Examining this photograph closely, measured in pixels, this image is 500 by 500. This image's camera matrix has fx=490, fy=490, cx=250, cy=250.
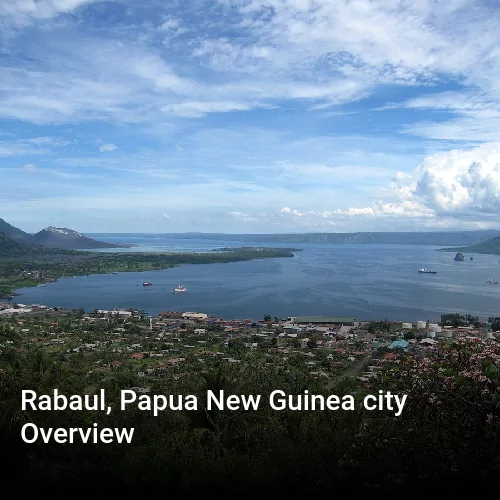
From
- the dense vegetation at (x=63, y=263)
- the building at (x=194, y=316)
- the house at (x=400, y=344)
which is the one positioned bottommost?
the building at (x=194, y=316)

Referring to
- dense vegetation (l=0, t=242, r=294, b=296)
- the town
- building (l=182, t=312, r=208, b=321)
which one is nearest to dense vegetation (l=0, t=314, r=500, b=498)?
the town

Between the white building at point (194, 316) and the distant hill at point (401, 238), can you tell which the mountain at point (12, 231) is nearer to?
the distant hill at point (401, 238)

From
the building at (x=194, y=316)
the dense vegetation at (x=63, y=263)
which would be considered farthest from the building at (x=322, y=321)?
the dense vegetation at (x=63, y=263)

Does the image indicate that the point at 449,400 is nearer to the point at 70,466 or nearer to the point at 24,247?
the point at 70,466

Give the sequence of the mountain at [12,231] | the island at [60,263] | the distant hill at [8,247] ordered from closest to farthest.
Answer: the island at [60,263]
the distant hill at [8,247]
the mountain at [12,231]

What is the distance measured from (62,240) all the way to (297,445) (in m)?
101

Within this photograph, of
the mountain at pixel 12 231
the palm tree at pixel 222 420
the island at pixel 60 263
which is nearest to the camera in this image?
the palm tree at pixel 222 420

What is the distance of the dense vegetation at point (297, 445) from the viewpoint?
2871 mm

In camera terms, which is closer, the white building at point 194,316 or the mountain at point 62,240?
the white building at point 194,316

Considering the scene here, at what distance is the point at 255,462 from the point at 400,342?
14.4 meters

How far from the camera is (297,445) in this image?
381 cm

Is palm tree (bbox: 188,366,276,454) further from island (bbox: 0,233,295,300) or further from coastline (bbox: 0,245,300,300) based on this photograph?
coastline (bbox: 0,245,300,300)

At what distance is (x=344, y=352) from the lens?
1564 cm

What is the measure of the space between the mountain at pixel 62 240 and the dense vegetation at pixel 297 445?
308 feet
